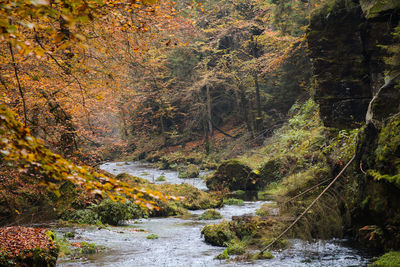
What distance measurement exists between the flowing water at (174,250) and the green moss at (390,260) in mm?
674

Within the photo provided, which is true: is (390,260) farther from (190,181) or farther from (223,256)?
(190,181)

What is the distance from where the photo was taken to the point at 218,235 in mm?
8227

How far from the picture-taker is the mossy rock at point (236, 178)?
15438 millimetres

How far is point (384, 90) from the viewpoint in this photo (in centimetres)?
687

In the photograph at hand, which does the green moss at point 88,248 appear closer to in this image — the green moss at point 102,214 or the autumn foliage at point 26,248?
the autumn foliage at point 26,248

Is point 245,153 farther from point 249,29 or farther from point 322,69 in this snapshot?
point 322,69

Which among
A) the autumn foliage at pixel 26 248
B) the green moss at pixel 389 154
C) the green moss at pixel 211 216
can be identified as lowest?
the green moss at pixel 211 216

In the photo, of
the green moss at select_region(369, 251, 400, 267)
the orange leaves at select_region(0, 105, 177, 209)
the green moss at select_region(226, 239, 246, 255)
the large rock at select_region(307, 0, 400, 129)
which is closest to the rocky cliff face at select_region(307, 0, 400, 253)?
the large rock at select_region(307, 0, 400, 129)

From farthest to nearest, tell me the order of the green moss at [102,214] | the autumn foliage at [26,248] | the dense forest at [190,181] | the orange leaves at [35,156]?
the green moss at [102,214]
the autumn foliage at [26,248]
the dense forest at [190,181]
the orange leaves at [35,156]

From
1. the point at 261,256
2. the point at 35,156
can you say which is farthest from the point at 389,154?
the point at 35,156

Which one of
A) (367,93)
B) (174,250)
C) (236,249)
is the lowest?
(174,250)

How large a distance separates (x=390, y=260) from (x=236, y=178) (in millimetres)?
10493

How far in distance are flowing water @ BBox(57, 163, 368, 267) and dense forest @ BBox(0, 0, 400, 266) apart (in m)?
0.04

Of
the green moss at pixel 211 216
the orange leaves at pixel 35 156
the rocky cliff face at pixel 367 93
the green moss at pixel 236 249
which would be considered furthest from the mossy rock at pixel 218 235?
the orange leaves at pixel 35 156
